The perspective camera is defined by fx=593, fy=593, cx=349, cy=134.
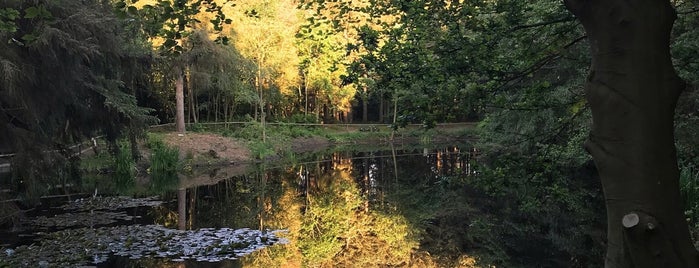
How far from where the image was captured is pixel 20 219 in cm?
1397

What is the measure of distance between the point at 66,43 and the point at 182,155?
1473 cm

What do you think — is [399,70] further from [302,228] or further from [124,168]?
[124,168]

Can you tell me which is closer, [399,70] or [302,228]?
[399,70]

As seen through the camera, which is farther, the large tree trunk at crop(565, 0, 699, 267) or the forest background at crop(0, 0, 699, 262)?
the forest background at crop(0, 0, 699, 262)

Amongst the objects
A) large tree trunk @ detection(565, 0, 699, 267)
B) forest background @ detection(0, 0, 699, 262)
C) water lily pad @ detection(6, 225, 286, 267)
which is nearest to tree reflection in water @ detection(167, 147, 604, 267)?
water lily pad @ detection(6, 225, 286, 267)

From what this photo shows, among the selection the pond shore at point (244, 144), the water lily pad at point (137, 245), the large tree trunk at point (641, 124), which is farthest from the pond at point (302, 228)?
the large tree trunk at point (641, 124)

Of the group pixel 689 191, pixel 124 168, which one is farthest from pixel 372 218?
pixel 124 168

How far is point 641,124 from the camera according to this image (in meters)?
2.48

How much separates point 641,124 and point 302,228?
39.5 feet

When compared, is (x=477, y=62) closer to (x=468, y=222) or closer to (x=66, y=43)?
(x=468, y=222)

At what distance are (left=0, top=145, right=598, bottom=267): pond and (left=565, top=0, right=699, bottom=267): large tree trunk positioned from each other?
12.3 feet

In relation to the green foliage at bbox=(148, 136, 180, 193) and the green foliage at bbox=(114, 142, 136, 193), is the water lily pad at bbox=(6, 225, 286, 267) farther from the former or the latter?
the green foliage at bbox=(148, 136, 180, 193)

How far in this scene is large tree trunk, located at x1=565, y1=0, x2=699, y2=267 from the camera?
2459 mm

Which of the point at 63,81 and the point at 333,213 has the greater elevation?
the point at 63,81
